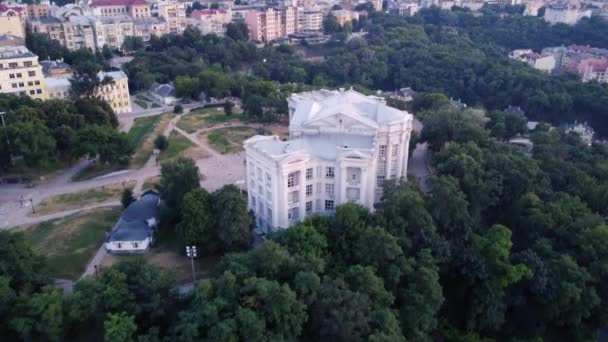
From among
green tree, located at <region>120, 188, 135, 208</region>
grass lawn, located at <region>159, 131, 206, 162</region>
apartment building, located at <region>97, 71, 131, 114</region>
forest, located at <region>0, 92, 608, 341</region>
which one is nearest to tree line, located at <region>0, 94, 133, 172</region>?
grass lawn, located at <region>159, 131, 206, 162</region>

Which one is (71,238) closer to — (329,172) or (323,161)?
(323,161)

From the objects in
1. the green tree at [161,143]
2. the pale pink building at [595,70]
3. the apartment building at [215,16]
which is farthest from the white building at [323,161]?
the apartment building at [215,16]

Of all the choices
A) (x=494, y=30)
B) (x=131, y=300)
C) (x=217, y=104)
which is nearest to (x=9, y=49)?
(x=217, y=104)

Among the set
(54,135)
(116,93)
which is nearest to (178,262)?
(54,135)

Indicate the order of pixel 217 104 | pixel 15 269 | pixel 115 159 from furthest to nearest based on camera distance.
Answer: pixel 217 104
pixel 115 159
pixel 15 269

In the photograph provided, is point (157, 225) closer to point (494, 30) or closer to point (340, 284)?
point (340, 284)

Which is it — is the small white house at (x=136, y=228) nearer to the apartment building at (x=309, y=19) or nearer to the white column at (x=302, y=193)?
the white column at (x=302, y=193)
